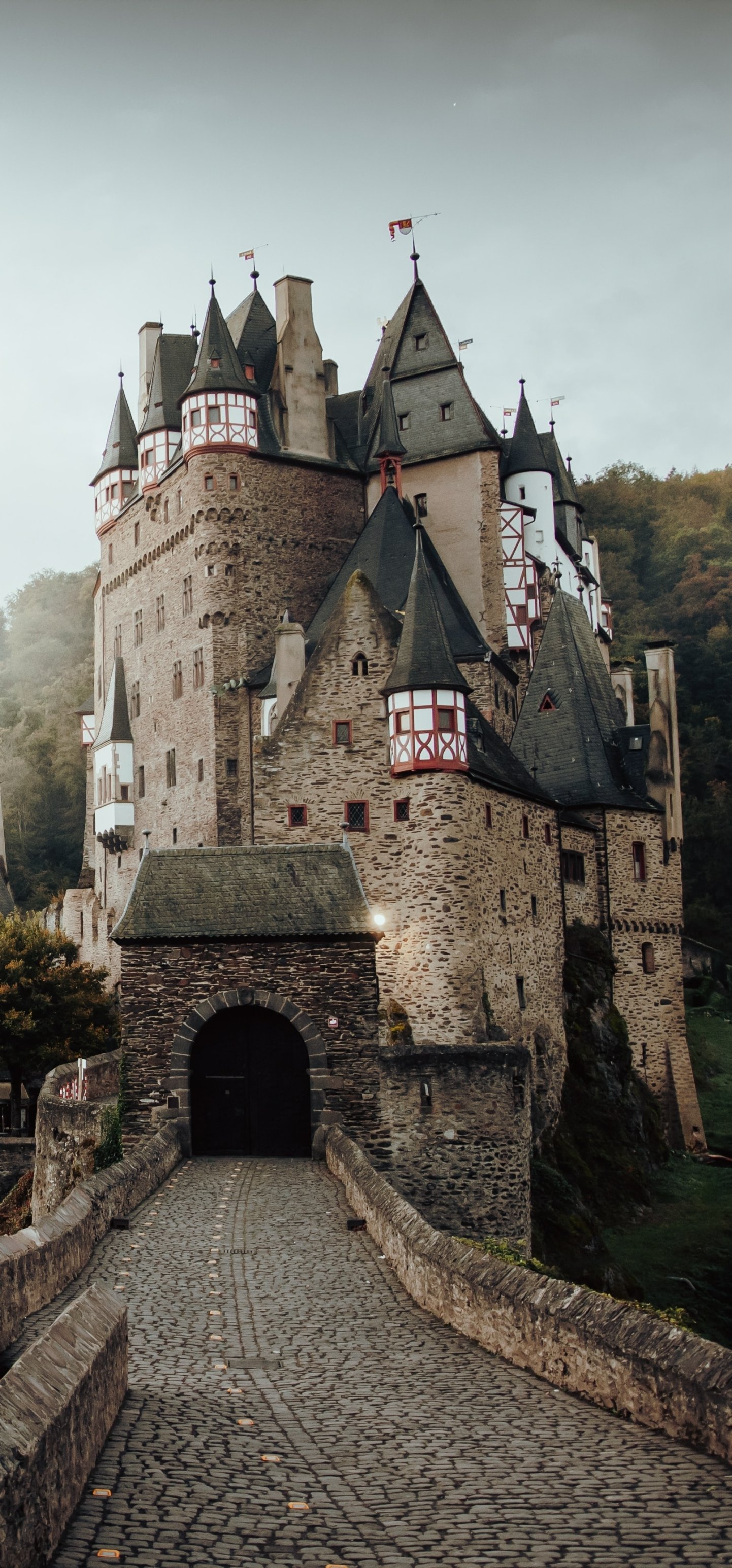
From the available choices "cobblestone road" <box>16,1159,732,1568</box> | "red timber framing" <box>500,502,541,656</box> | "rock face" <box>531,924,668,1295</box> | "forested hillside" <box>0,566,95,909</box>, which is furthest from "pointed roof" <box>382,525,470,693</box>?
"forested hillside" <box>0,566,95,909</box>

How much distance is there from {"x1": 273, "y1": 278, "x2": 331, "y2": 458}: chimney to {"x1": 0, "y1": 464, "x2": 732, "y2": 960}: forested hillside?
23.6m

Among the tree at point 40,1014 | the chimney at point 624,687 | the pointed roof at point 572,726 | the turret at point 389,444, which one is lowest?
the tree at point 40,1014

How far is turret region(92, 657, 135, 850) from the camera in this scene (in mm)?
51031

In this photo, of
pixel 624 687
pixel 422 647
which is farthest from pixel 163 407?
pixel 422 647

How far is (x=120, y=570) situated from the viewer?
177ft

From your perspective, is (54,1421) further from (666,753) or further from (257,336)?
(257,336)

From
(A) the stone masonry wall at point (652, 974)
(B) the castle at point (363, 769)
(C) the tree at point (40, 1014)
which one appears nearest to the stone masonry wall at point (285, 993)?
(B) the castle at point (363, 769)

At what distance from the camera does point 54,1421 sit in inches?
249

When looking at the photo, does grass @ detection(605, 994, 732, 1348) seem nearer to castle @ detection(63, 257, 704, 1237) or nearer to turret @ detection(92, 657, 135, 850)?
castle @ detection(63, 257, 704, 1237)

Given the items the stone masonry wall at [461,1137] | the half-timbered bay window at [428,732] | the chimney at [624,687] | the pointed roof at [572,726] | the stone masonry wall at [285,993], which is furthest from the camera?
the chimney at [624,687]

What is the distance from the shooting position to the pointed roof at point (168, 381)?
169 ft

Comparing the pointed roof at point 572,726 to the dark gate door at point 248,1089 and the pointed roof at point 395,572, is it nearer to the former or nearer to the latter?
the pointed roof at point 395,572

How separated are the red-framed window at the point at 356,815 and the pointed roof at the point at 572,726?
401 inches

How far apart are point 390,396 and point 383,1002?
21227 millimetres
